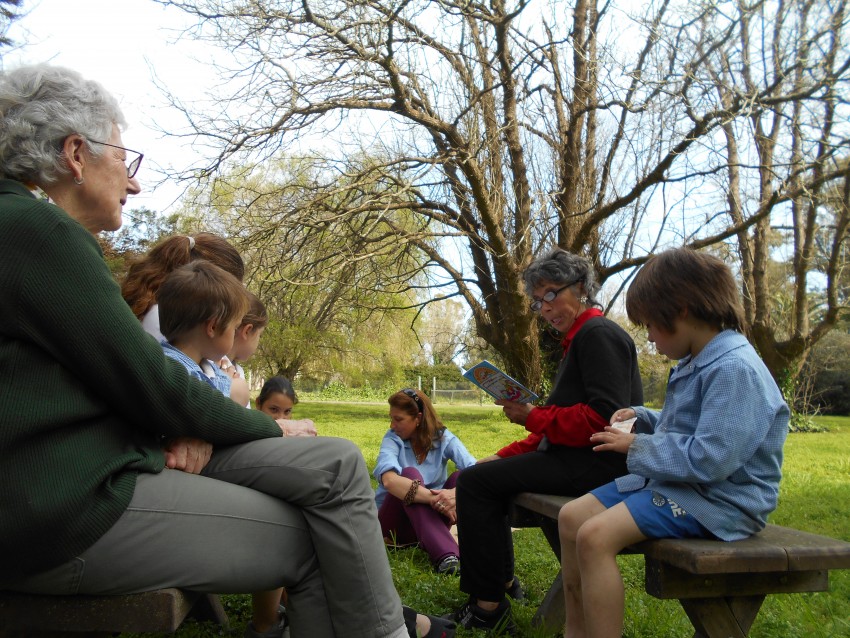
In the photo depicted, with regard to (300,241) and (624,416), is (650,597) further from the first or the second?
(300,241)

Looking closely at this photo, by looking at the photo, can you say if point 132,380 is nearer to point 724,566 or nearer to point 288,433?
point 288,433

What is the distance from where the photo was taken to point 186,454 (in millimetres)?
1846

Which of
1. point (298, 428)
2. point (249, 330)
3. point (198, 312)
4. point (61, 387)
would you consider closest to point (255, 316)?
point (249, 330)

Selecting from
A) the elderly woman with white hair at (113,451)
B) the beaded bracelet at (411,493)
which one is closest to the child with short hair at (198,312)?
the elderly woman with white hair at (113,451)

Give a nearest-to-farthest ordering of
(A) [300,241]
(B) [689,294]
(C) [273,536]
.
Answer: (C) [273,536], (B) [689,294], (A) [300,241]

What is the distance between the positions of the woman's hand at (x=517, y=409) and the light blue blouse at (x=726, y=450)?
0.92 meters

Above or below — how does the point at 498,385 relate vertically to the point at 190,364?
below

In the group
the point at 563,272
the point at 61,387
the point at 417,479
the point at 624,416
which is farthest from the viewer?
the point at 417,479

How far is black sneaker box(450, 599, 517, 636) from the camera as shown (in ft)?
9.93

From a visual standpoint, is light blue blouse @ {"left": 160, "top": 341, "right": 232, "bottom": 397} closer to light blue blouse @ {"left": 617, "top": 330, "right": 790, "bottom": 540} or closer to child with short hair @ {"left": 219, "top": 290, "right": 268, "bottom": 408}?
child with short hair @ {"left": 219, "top": 290, "right": 268, "bottom": 408}

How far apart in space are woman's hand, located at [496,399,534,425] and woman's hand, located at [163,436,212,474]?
5.51ft

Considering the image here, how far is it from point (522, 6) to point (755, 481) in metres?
9.12

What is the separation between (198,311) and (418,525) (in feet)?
8.43

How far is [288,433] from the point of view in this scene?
2531 mm
